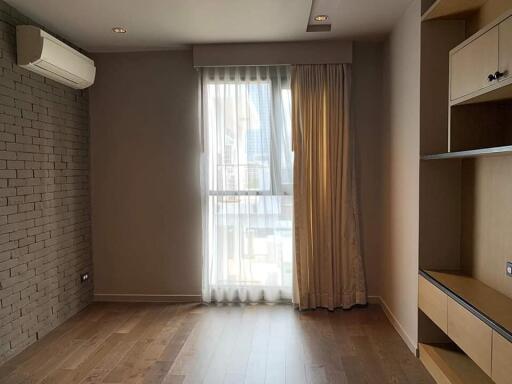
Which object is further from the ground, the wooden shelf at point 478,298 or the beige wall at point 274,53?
the beige wall at point 274,53

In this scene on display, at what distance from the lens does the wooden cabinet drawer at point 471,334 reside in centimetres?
199

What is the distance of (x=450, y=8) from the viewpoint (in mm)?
2674

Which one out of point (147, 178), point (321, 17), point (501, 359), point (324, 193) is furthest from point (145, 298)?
point (501, 359)

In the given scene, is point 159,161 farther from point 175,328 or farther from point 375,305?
point 375,305

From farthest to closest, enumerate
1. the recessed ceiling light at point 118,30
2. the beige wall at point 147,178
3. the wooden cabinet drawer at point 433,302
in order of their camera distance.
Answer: the beige wall at point 147,178
the recessed ceiling light at point 118,30
the wooden cabinet drawer at point 433,302

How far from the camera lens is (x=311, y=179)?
4070mm

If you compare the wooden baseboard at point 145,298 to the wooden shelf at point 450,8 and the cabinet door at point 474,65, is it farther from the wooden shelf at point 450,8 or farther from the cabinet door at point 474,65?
the wooden shelf at point 450,8

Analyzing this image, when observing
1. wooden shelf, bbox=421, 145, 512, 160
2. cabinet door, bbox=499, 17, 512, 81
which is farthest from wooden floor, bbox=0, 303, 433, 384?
cabinet door, bbox=499, 17, 512, 81

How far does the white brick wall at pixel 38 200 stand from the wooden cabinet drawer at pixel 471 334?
295 cm

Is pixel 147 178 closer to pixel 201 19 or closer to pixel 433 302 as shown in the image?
pixel 201 19

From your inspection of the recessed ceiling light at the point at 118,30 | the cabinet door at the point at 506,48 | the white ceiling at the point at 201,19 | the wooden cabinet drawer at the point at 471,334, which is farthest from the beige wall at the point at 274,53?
the wooden cabinet drawer at the point at 471,334

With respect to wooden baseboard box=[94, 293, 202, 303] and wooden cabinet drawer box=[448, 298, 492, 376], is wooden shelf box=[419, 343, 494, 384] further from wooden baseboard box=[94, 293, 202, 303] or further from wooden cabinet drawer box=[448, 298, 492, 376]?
wooden baseboard box=[94, 293, 202, 303]

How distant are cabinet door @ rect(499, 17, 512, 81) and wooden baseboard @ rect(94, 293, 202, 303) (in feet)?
11.1

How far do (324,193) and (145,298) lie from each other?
2.13 m
